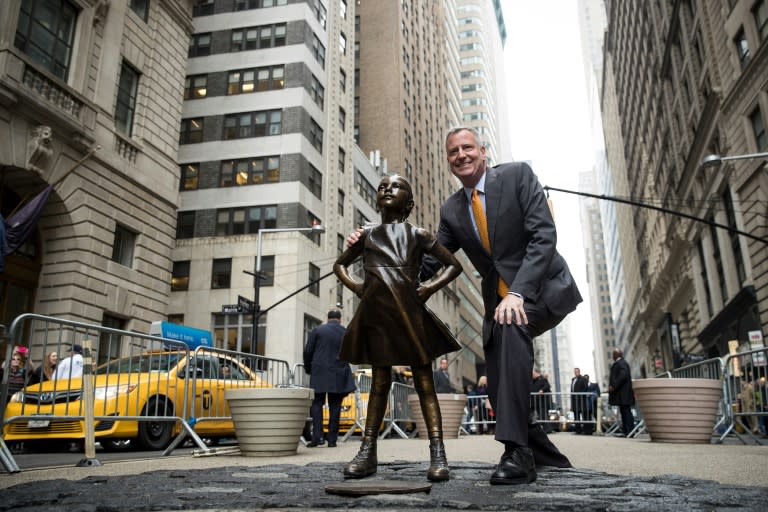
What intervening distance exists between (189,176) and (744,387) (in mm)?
32491

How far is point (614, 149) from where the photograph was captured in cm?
8750

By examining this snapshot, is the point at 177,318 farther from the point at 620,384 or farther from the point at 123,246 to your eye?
the point at 620,384

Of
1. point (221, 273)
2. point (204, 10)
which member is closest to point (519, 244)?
point (221, 273)

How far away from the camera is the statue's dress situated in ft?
13.6

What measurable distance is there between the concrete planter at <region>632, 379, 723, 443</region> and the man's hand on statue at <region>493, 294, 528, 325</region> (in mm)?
6767

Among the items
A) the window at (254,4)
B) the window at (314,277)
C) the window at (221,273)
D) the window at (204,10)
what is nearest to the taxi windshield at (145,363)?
the window at (314,277)

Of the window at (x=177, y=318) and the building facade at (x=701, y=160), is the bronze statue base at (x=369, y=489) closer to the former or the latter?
the building facade at (x=701, y=160)

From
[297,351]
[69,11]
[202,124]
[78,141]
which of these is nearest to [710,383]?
[78,141]

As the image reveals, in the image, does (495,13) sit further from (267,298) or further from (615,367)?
(615,367)

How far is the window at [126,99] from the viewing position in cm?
2111

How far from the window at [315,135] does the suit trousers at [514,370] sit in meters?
34.0

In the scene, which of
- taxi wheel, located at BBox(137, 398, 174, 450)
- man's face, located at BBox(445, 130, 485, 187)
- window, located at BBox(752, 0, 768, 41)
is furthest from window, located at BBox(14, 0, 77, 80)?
window, located at BBox(752, 0, 768, 41)

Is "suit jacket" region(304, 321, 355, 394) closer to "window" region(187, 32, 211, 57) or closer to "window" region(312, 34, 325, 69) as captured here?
"window" region(312, 34, 325, 69)

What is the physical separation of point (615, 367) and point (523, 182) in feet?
44.4
